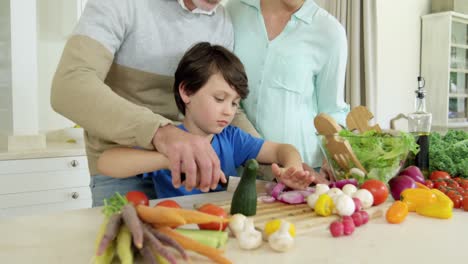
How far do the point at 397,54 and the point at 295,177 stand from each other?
4.31 metres

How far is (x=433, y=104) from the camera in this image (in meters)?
5.02

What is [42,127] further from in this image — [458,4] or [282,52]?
[458,4]

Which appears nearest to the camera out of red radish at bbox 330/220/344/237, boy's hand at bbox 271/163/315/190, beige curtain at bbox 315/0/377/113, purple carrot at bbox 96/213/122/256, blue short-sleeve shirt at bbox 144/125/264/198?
purple carrot at bbox 96/213/122/256

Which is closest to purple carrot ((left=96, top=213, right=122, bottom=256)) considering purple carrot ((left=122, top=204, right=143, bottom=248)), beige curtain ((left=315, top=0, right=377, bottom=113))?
purple carrot ((left=122, top=204, right=143, bottom=248))

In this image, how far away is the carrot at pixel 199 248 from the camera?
60 cm

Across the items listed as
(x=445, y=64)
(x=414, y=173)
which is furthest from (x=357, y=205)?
(x=445, y=64)

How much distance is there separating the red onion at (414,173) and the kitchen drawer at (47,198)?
2004 millimetres

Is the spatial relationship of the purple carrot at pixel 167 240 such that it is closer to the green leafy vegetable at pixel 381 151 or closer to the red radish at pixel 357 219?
the red radish at pixel 357 219

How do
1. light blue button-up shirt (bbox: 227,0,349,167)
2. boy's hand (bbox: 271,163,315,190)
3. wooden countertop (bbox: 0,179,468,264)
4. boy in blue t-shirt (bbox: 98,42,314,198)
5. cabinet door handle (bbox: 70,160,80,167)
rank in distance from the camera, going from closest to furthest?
wooden countertop (bbox: 0,179,468,264), boy's hand (bbox: 271,163,315,190), boy in blue t-shirt (bbox: 98,42,314,198), light blue button-up shirt (bbox: 227,0,349,167), cabinet door handle (bbox: 70,160,80,167)

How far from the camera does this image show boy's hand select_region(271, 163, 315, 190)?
38.4 inches

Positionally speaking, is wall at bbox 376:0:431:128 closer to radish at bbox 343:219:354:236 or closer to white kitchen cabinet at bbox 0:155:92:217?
white kitchen cabinet at bbox 0:155:92:217

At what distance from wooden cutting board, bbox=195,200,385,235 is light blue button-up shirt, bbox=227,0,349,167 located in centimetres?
58

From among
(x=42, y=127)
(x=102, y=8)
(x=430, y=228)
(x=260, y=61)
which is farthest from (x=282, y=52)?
(x=42, y=127)

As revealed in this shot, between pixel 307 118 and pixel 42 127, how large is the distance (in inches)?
82.9
